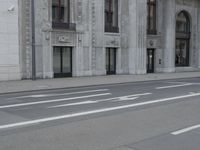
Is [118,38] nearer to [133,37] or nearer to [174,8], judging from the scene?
[133,37]

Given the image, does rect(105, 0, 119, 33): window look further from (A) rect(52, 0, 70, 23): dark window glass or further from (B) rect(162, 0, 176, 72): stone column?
(B) rect(162, 0, 176, 72): stone column

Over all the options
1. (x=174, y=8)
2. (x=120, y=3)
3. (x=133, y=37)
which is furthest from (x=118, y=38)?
(x=174, y=8)

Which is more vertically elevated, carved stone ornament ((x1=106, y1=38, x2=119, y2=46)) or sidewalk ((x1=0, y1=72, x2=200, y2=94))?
carved stone ornament ((x1=106, y1=38, x2=119, y2=46))

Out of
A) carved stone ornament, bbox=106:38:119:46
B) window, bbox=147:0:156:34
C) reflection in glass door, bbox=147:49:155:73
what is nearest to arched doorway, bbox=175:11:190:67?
window, bbox=147:0:156:34

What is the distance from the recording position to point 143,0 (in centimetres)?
2741

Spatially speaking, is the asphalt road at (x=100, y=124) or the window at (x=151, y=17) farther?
the window at (x=151, y=17)

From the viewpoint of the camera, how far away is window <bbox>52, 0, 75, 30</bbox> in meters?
22.6

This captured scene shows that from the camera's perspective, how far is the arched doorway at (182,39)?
33.3 meters

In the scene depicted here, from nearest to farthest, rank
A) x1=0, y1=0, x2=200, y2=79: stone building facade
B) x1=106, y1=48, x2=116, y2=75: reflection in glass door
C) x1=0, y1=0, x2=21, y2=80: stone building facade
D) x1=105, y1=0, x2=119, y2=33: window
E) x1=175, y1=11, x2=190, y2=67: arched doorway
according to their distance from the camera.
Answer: x1=0, y1=0, x2=21, y2=80: stone building facade
x1=0, y1=0, x2=200, y2=79: stone building facade
x1=105, y1=0, x2=119, y2=33: window
x1=106, y1=48, x2=116, y2=75: reflection in glass door
x1=175, y1=11, x2=190, y2=67: arched doorway

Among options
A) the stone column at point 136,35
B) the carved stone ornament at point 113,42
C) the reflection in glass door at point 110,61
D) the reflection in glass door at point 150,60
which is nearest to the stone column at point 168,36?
the reflection in glass door at point 150,60

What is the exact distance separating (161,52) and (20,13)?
52.7 ft

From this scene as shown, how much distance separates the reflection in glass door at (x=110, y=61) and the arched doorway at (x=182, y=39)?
9657mm

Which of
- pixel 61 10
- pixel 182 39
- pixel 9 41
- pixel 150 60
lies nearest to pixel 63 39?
pixel 61 10

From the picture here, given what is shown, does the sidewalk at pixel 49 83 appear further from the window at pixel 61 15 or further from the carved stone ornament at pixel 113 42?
the carved stone ornament at pixel 113 42
